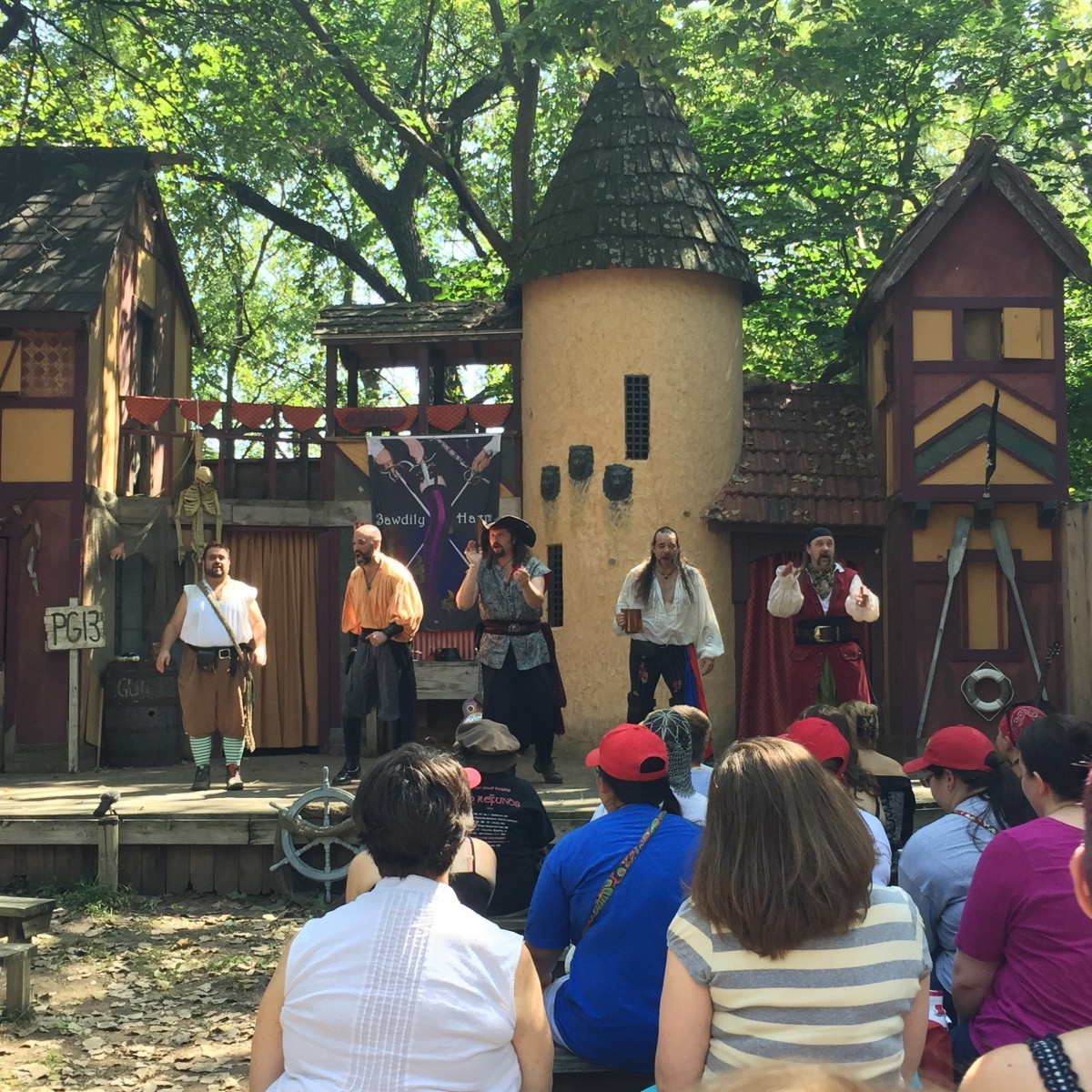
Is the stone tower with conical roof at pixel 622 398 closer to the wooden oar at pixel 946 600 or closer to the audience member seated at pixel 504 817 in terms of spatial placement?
the wooden oar at pixel 946 600

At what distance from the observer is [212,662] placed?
391 inches

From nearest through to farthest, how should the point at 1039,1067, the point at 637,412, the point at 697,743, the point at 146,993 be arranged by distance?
the point at 1039,1067, the point at 697,743, the point at 146,993, the point at 637,412

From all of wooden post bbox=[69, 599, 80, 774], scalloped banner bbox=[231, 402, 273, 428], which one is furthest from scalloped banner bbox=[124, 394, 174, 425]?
wooden post bbox=[69, 599, 80, 774]

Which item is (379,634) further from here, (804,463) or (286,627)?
(804,463)

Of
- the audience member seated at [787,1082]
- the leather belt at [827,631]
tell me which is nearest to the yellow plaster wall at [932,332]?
the leather belt at [827,631]

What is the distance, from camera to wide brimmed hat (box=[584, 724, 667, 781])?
4086 mm

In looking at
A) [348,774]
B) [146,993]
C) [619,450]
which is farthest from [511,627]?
[619,450]

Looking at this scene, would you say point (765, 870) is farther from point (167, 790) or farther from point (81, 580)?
point (81, 580)

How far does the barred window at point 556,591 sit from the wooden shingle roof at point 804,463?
154 centimetres

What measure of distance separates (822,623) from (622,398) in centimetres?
467

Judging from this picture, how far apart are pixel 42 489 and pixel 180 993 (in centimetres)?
697

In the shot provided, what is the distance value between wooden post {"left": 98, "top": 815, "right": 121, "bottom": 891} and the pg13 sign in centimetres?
389

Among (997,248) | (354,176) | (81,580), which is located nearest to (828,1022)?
(81,580)

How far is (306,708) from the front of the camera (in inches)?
567
